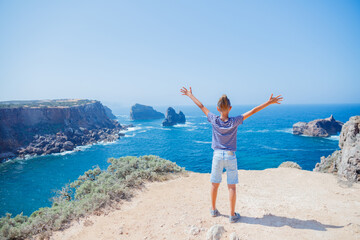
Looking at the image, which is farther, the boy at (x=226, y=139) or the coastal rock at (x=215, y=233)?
the boy at (x=226, y=139)

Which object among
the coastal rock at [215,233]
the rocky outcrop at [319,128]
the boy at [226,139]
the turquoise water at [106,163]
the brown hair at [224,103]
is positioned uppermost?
the brown hair at [224,103]

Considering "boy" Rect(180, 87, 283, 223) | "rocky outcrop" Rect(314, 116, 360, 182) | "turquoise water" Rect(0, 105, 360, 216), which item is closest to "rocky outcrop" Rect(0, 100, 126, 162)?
"turquoise water" Rect(0, 105, 360, 216)

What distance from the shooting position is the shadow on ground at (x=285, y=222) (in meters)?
4.18

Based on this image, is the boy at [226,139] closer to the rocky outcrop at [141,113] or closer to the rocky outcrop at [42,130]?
the rocky outcrop at [42,130]

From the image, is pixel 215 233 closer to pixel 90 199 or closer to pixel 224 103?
pixel 224 103

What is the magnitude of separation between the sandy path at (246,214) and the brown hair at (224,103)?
109 inches

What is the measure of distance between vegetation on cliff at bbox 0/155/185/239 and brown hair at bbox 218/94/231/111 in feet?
15.6

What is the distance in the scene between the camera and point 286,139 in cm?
4919

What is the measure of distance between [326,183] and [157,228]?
24.0 feet

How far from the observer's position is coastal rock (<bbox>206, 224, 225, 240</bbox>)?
377cm

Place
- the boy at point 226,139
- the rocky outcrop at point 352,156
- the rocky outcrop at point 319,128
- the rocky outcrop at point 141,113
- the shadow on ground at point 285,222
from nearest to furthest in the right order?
the boy at point 226,139
the shadow on ground at point 285,222
the rocky outcrop at point 352,156
the rocky outcrop at point 319,128
the rocky outcrop at point 141,113

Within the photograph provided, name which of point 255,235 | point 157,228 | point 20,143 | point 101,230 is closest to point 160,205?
point 157,228

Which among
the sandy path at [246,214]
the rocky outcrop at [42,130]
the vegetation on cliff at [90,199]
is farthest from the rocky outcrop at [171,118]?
the sandy path at [246,214]

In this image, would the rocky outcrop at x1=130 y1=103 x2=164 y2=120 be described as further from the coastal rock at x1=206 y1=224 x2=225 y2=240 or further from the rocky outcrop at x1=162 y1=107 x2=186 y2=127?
the coastal rock at x1=206 y1=224 x2=225 y2=240
